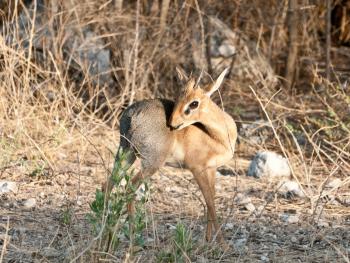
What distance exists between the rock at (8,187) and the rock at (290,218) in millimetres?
1935

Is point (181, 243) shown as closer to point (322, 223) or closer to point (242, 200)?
point (322, 223)

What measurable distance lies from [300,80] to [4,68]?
4004 millimetres

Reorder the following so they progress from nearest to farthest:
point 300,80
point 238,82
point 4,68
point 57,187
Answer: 1. point 57,187
2. point 4,68
3. point 238,82
4. point 300,80

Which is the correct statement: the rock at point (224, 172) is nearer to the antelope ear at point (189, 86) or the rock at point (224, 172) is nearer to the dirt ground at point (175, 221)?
the dirt ground at point (175, 221)

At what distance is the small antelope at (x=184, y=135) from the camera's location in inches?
205

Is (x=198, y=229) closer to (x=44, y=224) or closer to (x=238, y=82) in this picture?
(x=44, y=224)

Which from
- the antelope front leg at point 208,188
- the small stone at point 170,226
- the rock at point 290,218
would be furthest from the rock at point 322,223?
the small stone at point 170,226

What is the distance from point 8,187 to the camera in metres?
5.98

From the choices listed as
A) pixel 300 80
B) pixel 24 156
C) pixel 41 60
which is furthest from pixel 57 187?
pixel 300 80

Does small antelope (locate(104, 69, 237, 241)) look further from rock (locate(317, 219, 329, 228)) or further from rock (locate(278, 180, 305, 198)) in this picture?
rock (locate(278, 180, 305, 198))

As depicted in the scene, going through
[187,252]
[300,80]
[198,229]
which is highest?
[187,252]

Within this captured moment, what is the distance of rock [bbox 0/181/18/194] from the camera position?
5.95 meters

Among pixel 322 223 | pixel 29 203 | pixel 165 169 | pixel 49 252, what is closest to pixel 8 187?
pixel 29 203

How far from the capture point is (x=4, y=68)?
24.3 feet
